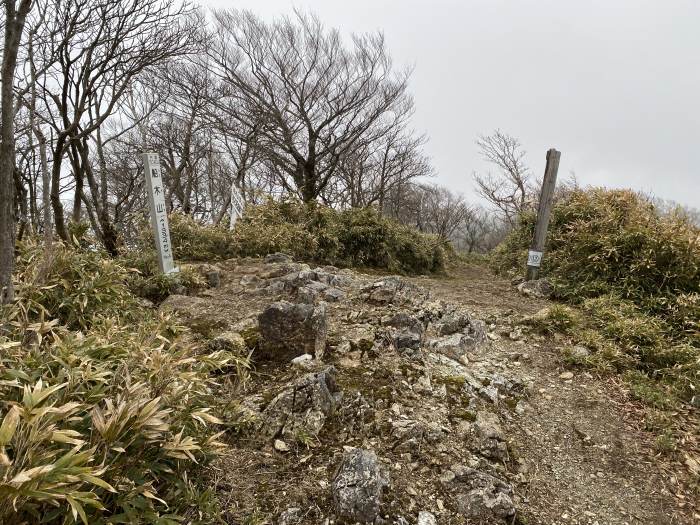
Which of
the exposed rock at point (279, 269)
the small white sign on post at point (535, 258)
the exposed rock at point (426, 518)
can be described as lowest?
the exposed rock at point (426, 518)

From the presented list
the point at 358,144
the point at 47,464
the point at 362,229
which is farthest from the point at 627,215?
the point at 358,144

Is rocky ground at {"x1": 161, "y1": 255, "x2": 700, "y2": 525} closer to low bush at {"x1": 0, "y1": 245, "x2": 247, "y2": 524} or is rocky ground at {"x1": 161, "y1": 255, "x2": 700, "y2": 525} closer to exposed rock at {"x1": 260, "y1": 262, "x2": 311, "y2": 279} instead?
low bush at {"x1": 0, "y1": 245, "x2": 247, "y2": 524}


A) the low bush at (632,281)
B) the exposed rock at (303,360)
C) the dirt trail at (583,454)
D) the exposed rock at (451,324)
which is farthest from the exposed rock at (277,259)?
the low bush at (632,281)

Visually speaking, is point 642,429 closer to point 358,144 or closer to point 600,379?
point 600,379

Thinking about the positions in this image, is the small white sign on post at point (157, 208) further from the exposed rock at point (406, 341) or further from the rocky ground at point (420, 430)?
the exposed rock at point (406, 341)

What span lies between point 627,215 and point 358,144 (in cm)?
826

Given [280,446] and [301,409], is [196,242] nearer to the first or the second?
[301,409]

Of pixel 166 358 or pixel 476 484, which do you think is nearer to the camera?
pixel 166 358

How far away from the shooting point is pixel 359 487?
1945mm

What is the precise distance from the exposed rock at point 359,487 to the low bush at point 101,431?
578mm

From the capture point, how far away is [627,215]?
5.76 meters

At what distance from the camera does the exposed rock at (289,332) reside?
9.93 ft

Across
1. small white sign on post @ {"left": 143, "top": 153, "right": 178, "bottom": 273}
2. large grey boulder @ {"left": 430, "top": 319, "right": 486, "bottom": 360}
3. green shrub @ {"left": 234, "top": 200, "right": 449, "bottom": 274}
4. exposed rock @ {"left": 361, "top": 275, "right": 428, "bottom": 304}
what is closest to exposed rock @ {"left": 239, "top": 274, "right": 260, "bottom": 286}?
small white sign on post @ {"left": 143, "top": 153, "right": 178, "bottom": 273}

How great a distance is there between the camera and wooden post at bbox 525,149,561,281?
5746mm
